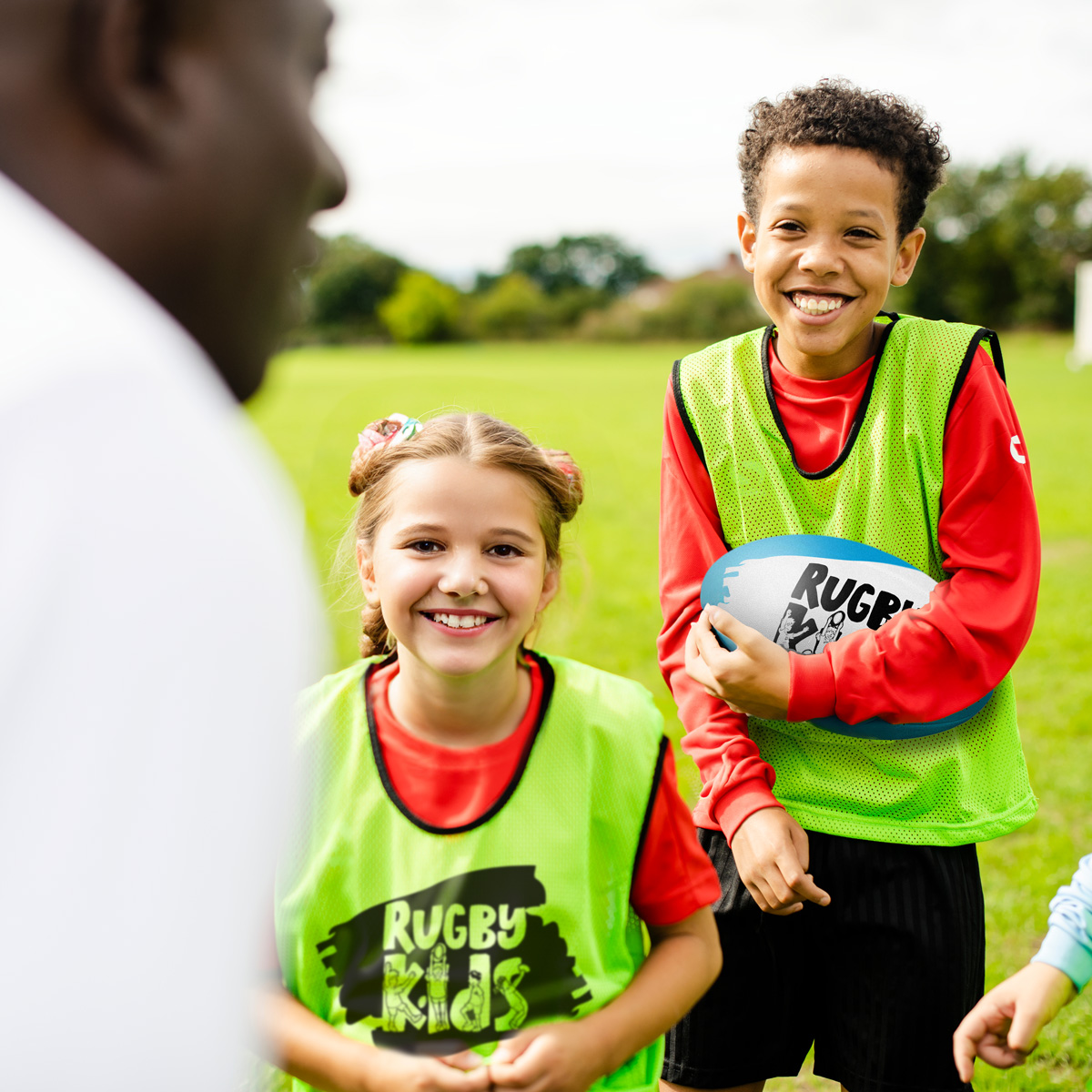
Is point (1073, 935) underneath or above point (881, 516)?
underneath

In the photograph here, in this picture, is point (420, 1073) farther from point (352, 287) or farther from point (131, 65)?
point (352, 287)

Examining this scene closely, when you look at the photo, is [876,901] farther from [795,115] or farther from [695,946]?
[795,115]

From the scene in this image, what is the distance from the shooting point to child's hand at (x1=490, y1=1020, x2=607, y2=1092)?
1.49m

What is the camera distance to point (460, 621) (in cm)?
175

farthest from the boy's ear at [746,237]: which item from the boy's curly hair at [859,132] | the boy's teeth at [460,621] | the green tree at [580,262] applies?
the green tree at [580,262]

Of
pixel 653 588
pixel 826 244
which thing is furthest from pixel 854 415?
pixel 653 588

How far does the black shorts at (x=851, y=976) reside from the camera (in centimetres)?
189

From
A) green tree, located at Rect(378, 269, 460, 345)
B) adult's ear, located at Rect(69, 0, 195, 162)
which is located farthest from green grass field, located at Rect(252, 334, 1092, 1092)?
green tree, located at Rect(378, 269, 460, 345)

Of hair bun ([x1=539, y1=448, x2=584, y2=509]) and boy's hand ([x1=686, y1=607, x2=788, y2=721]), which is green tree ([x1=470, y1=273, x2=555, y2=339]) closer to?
hair bun ([x1=539, y1=448, x2=584, y2=509])

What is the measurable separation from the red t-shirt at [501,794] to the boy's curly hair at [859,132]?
1096 mm

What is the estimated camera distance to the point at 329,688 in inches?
72.1

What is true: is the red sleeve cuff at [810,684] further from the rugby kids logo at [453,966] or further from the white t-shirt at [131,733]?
the white t-shirt at [131,733]

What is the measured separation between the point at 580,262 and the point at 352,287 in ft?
66.8

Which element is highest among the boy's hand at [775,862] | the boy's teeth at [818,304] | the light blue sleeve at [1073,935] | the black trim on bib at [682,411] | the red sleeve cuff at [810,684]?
the boy's teeth at [818,304]
